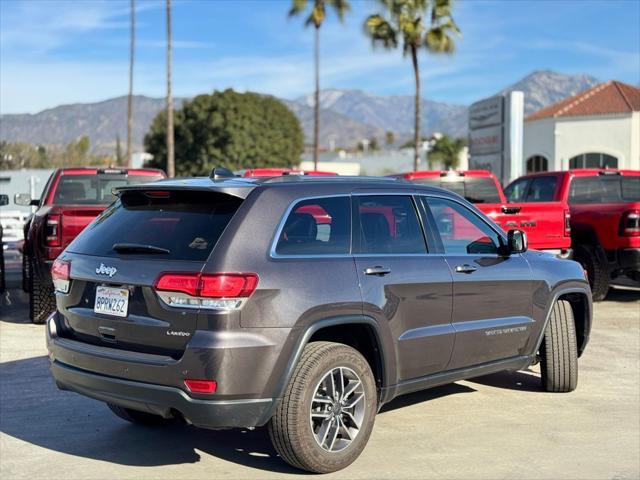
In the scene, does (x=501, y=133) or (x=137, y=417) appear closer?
(x=137, y=417)

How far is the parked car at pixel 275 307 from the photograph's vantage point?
4.51m

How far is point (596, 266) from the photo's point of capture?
39.7 ft

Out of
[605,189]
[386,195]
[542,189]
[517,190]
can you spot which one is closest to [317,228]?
[386,195]

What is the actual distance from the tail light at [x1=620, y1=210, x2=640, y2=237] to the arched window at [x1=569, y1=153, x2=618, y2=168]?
29156mm

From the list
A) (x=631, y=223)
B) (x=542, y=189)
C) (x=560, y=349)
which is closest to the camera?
(x=560, y=349)

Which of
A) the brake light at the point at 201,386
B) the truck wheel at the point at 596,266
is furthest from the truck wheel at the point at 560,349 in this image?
the truck wheel at the point at 596,266

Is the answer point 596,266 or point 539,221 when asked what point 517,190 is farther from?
point 539,221

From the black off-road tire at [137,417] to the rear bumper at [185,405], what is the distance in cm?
116

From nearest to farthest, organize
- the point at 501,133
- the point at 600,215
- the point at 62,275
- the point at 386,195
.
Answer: the point at 62,275, the point at 386,195, the point at 600,215, the point at 501,133

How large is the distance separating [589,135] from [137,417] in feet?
122

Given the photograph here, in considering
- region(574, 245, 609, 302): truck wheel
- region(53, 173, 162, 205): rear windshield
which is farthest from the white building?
region(53, 173, 162, 205): rear windshield

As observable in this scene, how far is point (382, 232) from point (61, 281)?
212 centimetres

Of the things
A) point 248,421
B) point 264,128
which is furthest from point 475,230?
point 264,128

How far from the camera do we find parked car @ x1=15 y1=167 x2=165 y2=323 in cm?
930
